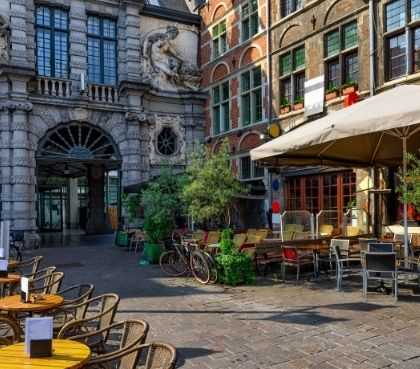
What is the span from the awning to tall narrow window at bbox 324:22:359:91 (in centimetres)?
429

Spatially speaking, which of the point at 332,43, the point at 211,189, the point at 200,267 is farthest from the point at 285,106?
the point at 200,267

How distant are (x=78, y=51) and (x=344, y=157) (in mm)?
12840

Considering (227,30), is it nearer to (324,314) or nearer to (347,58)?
(347,58)

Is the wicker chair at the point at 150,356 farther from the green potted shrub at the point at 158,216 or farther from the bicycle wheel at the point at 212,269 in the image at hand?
the green potted shrub at the point at 158,216

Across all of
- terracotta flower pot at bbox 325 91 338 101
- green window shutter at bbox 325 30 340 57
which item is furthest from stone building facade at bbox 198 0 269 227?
terracotta flower pot at bbox 325 91 338 101

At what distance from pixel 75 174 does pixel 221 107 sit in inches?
492

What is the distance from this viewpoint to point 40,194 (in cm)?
2941

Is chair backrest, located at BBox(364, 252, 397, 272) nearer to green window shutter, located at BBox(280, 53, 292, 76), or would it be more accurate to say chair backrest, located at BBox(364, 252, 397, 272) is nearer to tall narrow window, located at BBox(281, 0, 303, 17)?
green window shutter, located at BBox(280, 53, 292, 76)

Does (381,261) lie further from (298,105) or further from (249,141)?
(249,141)

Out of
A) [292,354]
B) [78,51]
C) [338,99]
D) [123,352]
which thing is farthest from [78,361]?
[78,51]

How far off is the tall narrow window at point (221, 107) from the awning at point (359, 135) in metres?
10.2

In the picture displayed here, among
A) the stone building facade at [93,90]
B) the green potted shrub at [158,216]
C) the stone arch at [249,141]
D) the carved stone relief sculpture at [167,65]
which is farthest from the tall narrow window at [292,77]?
the carved stone relief sculpture at [167,65]

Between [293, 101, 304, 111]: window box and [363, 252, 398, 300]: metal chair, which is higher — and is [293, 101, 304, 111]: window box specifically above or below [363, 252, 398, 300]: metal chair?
above

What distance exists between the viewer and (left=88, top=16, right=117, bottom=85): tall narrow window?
61.2 feet
